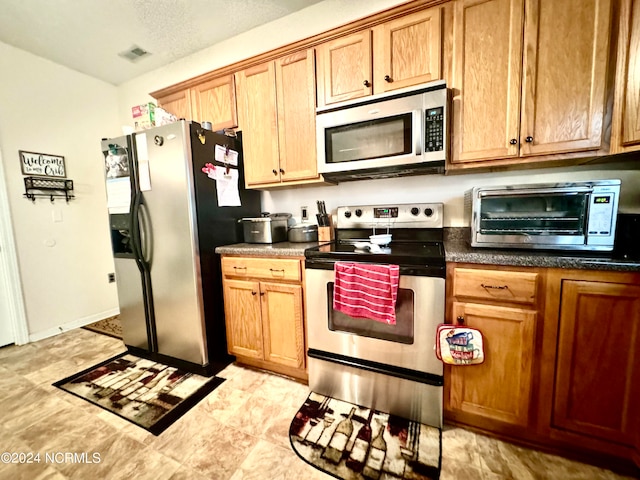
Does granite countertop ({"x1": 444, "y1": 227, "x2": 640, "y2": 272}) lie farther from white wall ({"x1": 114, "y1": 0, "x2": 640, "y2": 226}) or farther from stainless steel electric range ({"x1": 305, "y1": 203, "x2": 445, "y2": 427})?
white wall ({"x1": 114, "y1": 0, "x2": 640, "y2": 226})

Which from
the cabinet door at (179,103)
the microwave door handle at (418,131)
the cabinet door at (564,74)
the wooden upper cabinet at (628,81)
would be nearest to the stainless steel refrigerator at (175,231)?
the cabinet door at (179,103)

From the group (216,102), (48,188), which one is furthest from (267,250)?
(48,188)

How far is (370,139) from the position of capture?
5.20 feet

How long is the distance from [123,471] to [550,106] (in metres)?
2.70

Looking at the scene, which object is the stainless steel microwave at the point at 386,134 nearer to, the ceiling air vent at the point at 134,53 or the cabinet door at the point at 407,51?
the cabinet door at the point at 407,51

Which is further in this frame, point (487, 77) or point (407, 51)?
point (407, 51)

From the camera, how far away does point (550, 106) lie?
1279 mm

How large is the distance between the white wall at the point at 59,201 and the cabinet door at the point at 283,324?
248 centimetres

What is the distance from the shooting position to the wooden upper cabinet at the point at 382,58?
4.75 feet

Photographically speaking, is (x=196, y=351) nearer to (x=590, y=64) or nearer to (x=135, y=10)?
Answer: (x=135, y=10)

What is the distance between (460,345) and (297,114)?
1754mm

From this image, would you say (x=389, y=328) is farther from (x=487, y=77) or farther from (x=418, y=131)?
(x=487, y=77)

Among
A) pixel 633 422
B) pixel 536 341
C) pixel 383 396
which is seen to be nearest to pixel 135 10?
pixel 383 396

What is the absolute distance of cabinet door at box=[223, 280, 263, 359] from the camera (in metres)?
1.79
